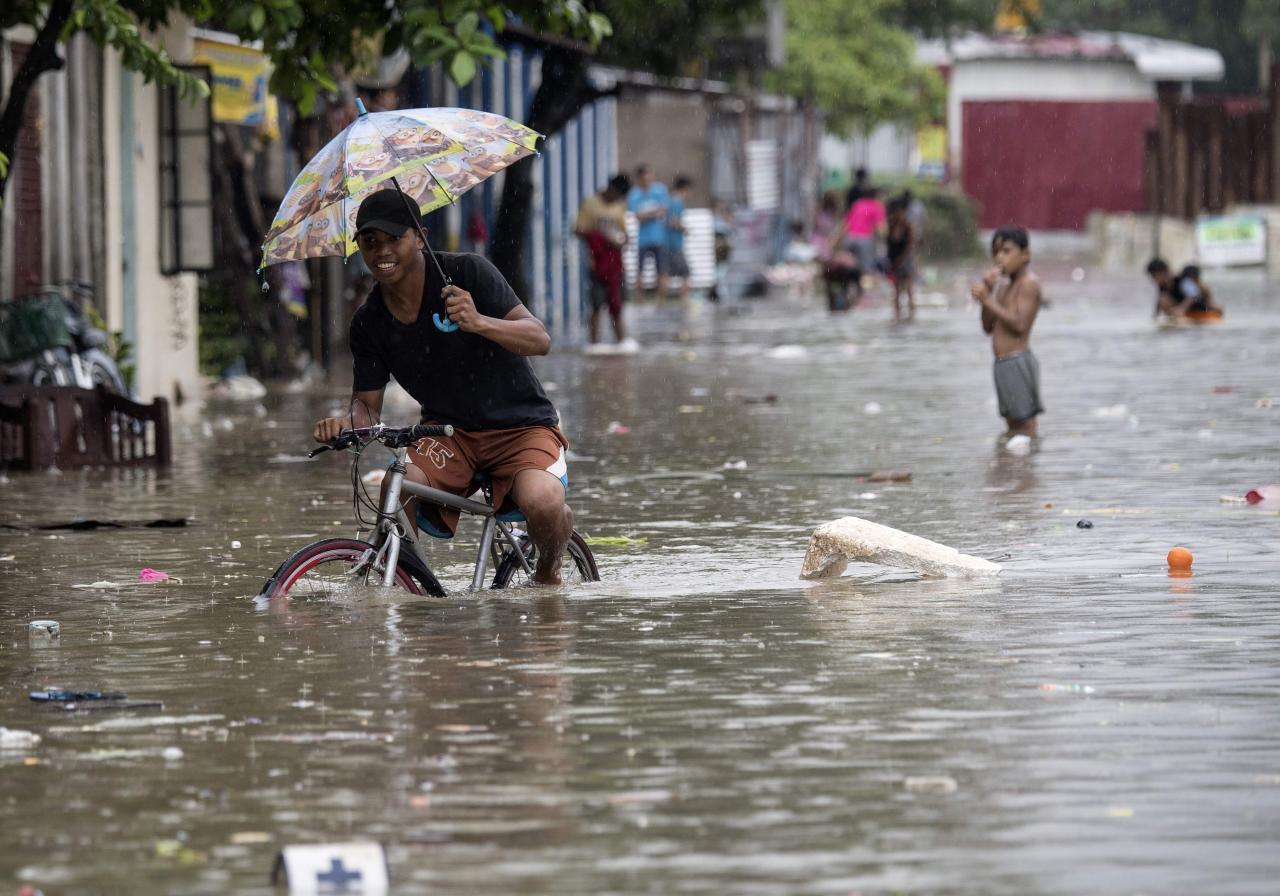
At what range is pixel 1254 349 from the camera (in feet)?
76.7

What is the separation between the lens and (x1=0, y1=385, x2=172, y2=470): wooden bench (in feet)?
46.1

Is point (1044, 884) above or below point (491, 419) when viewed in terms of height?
below

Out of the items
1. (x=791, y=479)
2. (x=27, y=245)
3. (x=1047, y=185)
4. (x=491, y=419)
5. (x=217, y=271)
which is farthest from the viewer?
(x=1047, y=185)

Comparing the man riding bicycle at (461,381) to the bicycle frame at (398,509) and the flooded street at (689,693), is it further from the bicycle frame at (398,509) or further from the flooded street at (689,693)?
the flooded street at (689,693)

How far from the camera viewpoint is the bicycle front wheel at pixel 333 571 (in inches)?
315

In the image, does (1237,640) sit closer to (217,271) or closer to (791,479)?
(791,479)

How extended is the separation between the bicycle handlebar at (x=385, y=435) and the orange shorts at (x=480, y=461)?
40 centimetres

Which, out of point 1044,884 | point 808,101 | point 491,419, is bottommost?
point 1044,884

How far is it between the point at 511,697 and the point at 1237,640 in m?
2.31

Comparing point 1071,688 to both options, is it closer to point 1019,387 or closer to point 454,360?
point 454,360

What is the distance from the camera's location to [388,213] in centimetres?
794

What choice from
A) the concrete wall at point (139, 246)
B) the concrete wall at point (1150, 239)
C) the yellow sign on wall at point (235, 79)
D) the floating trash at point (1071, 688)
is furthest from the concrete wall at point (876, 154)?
the floating trash at point (1071, 688)

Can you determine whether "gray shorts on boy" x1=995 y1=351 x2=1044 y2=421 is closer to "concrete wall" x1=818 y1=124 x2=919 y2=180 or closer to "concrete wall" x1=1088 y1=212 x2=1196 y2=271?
"concrete wall" x1=1088 y1=212 x2=1196 y2=271

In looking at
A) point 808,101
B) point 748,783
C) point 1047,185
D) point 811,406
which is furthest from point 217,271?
point 1047,185
